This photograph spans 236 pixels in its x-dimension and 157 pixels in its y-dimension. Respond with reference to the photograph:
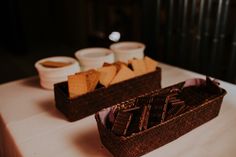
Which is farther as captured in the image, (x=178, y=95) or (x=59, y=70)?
(x=59, y=70)

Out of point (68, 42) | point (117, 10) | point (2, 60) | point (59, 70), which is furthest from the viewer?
point (68, 42)

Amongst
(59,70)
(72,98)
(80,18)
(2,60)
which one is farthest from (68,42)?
(72,98)

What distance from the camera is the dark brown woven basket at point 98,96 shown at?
2.83ft

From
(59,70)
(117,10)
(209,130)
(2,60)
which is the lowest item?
(2,60)

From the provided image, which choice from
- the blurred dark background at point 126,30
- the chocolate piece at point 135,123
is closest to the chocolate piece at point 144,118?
the chocolate piece at point 135,123

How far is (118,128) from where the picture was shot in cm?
69

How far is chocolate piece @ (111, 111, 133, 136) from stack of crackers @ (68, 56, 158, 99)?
0.19 metres

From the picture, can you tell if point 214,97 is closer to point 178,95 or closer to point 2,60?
point 178,95

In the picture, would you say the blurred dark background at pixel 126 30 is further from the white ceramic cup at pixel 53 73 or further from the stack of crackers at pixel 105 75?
the white ceramic cup at pixel 53 73

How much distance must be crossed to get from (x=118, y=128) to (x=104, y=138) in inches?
2.1

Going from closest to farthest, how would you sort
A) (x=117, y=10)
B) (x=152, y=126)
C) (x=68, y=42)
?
(x=152, y=126), (x=117, y=10), (x=68, y=42)

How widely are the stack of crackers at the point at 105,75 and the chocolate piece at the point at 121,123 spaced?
0.19 m

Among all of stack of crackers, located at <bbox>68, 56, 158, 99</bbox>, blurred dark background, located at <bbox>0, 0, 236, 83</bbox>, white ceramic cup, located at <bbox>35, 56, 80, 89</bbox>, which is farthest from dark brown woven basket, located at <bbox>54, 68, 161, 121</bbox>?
blurred dark background, located at <bbox>0, 0, 236, 83</bbox>

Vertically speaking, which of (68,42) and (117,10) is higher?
(117,10)
